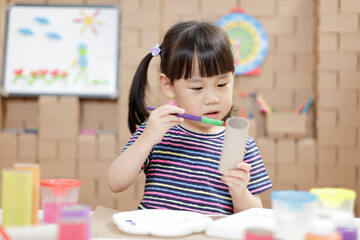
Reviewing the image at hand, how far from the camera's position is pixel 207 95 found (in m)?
1.03

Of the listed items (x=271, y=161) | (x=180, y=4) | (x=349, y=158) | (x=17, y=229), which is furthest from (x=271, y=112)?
(x=17, y=229)

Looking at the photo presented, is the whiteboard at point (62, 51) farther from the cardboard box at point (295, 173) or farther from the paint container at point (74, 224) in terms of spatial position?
the paint container at point (74, 224)

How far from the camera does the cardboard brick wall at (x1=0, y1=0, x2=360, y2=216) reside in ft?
7.84

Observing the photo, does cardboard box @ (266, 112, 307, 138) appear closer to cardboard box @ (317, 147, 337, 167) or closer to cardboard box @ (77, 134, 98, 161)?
cardboard box @ (317, 147, 337, 167)

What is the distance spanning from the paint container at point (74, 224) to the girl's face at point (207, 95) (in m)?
0.53

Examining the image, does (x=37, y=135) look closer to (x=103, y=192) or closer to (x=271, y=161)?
(x=103, y=192)

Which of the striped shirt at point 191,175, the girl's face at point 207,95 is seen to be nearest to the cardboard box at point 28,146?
the striped shirt at point 191,175

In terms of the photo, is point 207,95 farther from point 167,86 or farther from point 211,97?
point 167,86

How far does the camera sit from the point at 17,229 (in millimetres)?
621

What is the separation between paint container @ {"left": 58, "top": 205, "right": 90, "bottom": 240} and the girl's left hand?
0.35 meters

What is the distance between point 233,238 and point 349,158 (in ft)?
6.34

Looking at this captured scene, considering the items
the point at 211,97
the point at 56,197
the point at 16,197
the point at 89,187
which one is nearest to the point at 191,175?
the point at 211,97

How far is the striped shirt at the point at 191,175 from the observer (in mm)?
1072

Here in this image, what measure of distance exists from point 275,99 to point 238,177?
174cm
